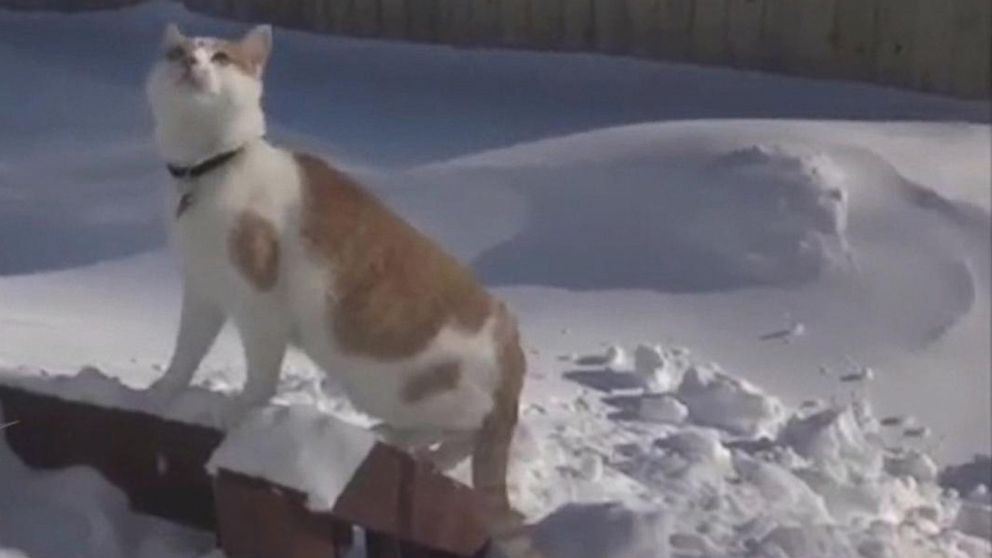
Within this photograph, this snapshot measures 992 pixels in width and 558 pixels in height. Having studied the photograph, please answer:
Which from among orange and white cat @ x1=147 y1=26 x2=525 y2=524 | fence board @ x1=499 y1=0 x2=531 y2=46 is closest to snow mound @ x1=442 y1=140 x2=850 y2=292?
fence board @ x1=499 y1=0 x2=531 y2=46

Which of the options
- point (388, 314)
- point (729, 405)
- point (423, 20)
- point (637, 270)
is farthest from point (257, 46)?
point (423, 20)

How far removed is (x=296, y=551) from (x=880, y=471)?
1205mm

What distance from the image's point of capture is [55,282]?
3.66 meters

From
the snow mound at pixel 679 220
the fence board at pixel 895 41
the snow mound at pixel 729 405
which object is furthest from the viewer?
the fence board at pixel 895 41

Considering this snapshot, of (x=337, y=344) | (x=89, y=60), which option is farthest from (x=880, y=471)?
(x=89, y=60)

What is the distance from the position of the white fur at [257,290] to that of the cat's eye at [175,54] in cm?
2

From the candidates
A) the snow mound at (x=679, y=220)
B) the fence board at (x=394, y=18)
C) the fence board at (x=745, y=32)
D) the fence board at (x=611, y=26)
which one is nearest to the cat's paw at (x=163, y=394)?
the snow mound at (x=679, y=220)

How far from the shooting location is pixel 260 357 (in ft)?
7.25

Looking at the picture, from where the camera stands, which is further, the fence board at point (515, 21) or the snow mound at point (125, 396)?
the fence board at point (515, 21)

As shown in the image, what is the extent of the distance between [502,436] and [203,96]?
53 cm

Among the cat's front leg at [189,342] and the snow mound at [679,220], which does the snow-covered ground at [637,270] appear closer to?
the snow mound at [679,220]

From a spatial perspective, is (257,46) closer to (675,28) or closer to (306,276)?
(306,276)

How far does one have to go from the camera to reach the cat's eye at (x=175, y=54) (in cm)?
214

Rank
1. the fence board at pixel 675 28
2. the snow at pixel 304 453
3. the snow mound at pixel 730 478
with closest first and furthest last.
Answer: the snow at pixel 304 453 → the snow mound at pixel 730 478 → the fence board at pixel 675 28
